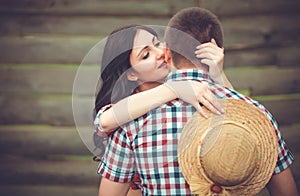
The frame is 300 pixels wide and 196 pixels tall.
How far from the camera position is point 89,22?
4.47 meters

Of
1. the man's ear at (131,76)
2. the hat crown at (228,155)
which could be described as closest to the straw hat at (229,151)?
the hat crown at (228,155)

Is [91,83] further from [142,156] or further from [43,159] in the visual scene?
[142,156]

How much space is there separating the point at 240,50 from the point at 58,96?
64.1 inches

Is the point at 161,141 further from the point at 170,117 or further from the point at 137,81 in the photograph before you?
the point at 137,81

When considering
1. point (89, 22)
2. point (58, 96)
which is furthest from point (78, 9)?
point (58, 96)

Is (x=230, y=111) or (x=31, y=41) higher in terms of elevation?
(x=31, y=41)

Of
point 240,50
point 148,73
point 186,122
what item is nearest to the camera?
point 186,122

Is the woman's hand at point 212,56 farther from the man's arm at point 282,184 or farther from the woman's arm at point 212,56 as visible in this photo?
the man's arm at point 282,184

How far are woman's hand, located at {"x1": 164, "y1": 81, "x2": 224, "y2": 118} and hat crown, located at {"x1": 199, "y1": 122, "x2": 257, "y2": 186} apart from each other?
82mm

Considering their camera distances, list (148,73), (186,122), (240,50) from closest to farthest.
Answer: (186,122), (148,73), (240,50)

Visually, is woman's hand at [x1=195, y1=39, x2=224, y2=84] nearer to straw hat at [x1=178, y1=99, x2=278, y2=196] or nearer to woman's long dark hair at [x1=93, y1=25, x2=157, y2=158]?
straw hat at [x1=178, y1=99, x2=278, y2=196]

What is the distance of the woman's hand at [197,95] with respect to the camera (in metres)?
2.00

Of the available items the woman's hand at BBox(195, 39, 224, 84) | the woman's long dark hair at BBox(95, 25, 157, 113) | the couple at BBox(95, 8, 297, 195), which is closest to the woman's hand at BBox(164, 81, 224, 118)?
the couple at BBox(95, 8, 297, 195)

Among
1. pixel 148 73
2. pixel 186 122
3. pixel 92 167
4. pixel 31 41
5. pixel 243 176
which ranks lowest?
pixel 92 167
